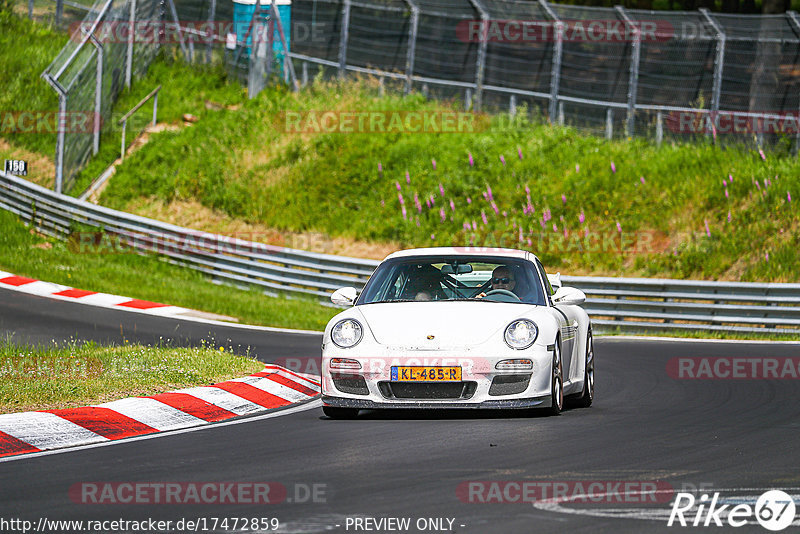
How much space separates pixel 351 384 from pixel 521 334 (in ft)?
4.27

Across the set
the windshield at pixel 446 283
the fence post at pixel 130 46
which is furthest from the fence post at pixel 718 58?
the windshield at pixel 446 283

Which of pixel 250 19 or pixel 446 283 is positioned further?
pixel 250 19

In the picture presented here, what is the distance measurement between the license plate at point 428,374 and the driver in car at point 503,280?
55.8 inches

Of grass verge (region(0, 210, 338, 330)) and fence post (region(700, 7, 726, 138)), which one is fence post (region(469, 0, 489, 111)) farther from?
grass verge (region(0, 210, 338, 330))

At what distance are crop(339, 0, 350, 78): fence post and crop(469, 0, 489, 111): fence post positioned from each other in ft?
11.5

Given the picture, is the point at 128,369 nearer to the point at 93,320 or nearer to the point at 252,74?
the point at 93,320

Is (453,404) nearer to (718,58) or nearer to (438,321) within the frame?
(438,321)

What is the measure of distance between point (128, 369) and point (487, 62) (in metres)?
18.2

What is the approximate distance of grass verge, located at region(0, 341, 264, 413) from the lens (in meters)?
9.61

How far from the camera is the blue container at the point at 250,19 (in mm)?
32000

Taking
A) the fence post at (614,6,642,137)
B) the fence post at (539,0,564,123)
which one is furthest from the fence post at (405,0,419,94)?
the fence post at (614,6,642,137)

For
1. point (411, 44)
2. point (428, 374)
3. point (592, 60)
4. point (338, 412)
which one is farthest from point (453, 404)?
point (411, 44)

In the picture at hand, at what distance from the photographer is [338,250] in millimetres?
27203

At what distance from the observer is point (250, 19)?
1278 inches
